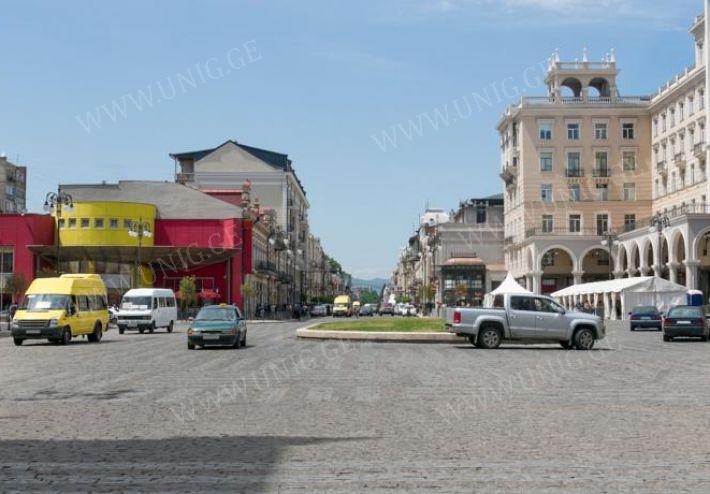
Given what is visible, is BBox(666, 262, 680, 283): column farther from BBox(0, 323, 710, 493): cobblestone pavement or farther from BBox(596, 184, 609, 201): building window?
BBox(0, 323, 710, 493): cobblestone pavement

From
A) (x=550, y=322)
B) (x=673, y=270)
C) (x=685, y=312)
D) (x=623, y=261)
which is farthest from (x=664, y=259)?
(x=550, y=322)

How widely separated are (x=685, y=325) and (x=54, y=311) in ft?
81.1

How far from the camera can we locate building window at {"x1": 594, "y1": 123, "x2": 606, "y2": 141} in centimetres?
8819

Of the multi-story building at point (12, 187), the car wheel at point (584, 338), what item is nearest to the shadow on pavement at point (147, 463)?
the car wheel at point (584, 338)

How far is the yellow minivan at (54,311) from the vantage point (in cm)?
3197

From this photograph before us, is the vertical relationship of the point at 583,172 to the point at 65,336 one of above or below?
above

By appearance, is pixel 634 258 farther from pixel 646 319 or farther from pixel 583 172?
pixel 646 319

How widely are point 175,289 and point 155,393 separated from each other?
65202 mm

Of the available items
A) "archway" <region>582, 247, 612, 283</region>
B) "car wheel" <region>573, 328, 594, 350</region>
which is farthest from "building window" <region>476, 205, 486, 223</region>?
"car wheel" <region>573, 328, 594, 350</region>

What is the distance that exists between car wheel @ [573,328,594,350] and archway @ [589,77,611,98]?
66.8m

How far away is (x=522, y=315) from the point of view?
91.6 ft

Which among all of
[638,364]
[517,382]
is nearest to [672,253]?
[638,364]

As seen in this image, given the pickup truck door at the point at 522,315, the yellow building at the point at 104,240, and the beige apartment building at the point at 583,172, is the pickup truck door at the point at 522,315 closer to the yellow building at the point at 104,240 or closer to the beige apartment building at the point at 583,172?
the yellow building at the point at 104,240

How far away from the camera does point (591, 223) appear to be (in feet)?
286
